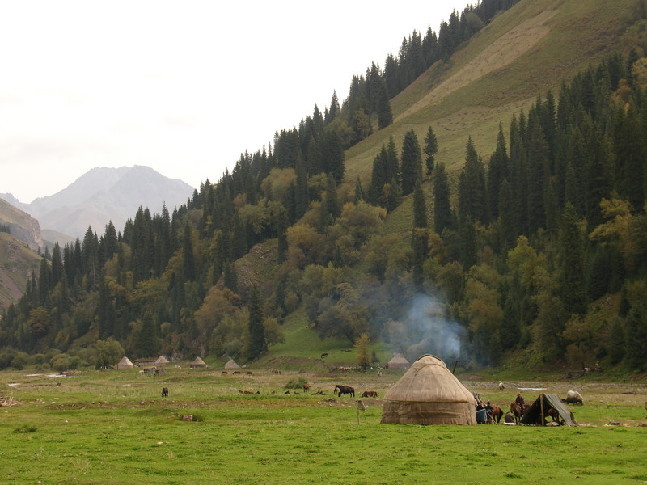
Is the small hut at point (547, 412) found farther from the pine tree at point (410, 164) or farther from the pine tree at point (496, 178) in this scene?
the pine tree at point (410, 164)

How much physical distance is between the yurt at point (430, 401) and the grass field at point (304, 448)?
181cm

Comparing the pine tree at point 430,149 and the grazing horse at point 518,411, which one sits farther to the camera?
the pine tree at point 430,149

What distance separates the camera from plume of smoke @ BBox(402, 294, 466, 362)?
107m

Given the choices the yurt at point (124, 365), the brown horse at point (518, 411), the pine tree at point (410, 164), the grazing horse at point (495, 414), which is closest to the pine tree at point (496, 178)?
the pine tree at point (410, 164)

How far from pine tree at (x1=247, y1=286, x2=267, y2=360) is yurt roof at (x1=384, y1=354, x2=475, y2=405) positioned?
98.9 meters

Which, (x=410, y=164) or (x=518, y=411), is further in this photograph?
(x=410, y=164)

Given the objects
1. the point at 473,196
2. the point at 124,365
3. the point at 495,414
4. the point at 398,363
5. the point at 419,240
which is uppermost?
the point at 473,196

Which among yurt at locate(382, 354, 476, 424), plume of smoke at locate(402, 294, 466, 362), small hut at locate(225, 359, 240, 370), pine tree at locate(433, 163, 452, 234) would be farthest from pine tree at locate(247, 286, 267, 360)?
yurt at locate(382, 354, 476, 424)

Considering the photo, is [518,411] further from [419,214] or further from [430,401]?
[419,214]

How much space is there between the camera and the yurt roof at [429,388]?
42.4m

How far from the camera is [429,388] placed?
140 feet

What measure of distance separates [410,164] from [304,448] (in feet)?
507

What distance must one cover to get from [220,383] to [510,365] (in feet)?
115

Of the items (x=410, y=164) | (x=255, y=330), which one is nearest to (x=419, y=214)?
(x=255, y=330)
